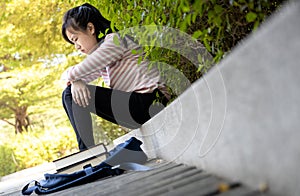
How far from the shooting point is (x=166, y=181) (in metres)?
1.49

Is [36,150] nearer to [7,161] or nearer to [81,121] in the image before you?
[7,161]

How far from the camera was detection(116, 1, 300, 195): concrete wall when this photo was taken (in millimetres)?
761

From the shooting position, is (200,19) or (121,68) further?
(121,68)

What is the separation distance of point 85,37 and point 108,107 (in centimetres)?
57

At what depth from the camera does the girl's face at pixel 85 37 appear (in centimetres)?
320

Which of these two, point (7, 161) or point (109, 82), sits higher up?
point (7, 161)

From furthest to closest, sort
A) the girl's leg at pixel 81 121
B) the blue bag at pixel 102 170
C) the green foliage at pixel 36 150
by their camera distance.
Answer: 1. the green foliage at pixel 36 150
2. the girl's leg at pixel 81 121
3. the blue bag at pixel 102 170

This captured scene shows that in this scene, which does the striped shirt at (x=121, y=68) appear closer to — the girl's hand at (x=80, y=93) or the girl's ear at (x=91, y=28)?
the girl's hand at (x=80, y=93)

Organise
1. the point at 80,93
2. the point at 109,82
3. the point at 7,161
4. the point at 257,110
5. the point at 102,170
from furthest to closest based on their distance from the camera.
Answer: the point at 7,161, the point at 109,82, the point at 80,93, the point at 102,170, the point at 257,110

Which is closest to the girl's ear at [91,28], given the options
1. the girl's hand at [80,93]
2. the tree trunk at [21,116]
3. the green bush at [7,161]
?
the girl's hand at [80,93]

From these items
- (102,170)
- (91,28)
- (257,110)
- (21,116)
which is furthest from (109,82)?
(21,116)

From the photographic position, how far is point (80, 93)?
2916mm

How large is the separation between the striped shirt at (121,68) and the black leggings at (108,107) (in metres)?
0.07

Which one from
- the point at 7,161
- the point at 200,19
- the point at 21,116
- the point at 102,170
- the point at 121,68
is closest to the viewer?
the point at 200,19
